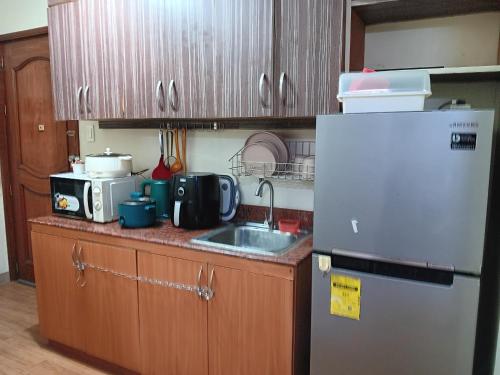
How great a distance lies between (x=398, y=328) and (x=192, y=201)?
1.16 meters

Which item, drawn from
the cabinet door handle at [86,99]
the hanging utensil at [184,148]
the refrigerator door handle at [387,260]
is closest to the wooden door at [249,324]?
the refrigerator door handle at [387,260]

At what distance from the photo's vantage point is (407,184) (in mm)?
1316

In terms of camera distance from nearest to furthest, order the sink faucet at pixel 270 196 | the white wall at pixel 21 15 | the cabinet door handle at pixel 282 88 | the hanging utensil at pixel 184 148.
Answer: the cabinet door handle at pixel 282 88 < the sink faucet at pixel 270 196 < the hanging utensil at pixel 184 148 < the white wall at pixel 21 15

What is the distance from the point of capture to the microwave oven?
7.28 feet

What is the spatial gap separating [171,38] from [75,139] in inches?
57.3

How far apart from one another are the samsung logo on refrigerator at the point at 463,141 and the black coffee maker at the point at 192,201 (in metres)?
1.23

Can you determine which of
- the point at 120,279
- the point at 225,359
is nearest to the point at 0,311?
the point at 120,279

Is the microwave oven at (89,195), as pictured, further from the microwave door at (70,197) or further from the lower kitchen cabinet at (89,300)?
the lower kitchen cabinet at (89,300)

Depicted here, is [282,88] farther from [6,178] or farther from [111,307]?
[6,178]

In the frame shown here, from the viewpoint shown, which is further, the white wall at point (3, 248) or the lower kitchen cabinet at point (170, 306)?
the white wall at point (3, 248)

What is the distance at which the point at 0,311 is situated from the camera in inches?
119

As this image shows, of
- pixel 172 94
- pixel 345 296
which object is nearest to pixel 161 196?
pixel 172 94

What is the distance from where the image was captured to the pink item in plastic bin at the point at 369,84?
1.41 metres

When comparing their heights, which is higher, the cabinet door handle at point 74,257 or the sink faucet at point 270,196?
the sink faucet at point 270,196
